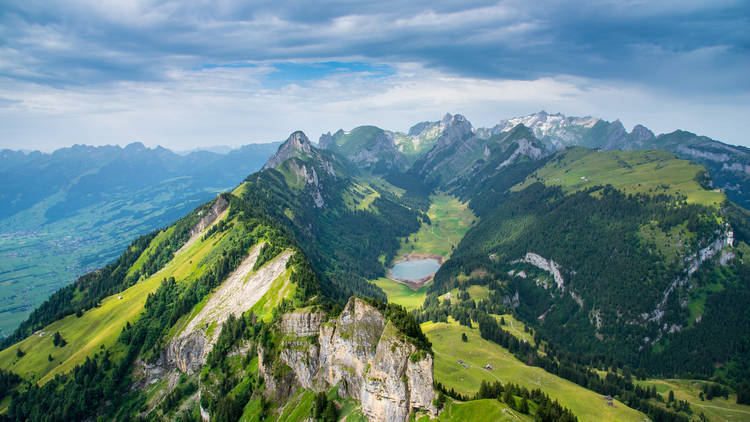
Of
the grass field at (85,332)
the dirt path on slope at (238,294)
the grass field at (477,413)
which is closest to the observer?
the grass field at (477,413)

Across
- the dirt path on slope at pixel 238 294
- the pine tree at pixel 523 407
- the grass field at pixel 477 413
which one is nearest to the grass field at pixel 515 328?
the pine tree at pixel 523 407

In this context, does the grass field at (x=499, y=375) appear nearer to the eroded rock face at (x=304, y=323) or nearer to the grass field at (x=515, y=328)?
the grass field at (x=515, y=328)

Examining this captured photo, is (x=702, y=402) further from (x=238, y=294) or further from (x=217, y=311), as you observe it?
(x=217, y=311)

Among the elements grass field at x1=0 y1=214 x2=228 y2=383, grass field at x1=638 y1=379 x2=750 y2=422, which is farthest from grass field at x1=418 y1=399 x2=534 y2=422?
grass field at x1=0 y1=214 x2=228 y2=383

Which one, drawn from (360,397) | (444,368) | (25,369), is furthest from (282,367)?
(25,369)

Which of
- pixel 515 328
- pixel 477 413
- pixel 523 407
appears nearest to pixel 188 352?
pixel 477 413
